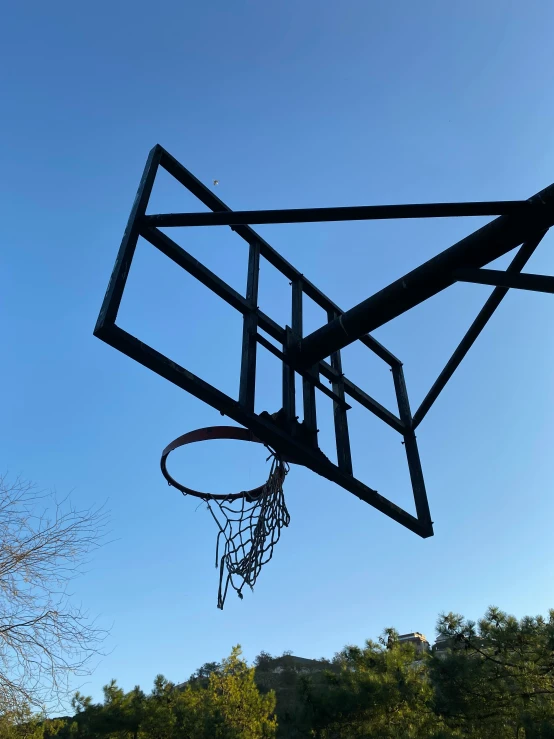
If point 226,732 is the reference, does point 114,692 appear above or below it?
above

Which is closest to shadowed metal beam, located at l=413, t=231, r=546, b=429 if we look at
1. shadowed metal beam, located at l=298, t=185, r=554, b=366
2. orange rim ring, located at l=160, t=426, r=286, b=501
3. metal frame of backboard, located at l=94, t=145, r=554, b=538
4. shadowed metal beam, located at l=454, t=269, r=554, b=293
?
metal frame of backboard, located at l=94, t=145, r=554, b=538

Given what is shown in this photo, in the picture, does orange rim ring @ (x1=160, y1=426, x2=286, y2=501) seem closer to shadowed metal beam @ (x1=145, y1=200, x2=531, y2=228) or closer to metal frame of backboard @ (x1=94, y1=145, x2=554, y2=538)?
metal frame of backboard @ (x1=94, y1=145, x2=554, y2=538)

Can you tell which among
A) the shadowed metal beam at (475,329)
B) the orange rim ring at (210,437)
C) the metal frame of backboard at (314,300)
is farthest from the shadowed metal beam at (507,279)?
the orange rim ring at (210,437)

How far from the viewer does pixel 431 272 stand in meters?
4.16

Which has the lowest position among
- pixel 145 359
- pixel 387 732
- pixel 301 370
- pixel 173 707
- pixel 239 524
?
pixel 387 732

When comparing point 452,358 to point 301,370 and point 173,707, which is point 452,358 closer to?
point 301,370

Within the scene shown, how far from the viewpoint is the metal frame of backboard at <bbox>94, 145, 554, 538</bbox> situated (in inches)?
145

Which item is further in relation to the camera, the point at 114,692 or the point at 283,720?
the point at 114,692

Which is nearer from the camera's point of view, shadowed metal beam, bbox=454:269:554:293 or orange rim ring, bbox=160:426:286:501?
shadowed metal beam, bbox=454:269:554:293

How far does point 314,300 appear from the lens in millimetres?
5461

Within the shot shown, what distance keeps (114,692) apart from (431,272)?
37.8 feet

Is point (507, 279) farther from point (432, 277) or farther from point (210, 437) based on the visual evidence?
point (210, 437)

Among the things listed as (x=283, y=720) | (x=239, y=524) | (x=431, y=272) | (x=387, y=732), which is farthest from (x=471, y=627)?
(x=431, y=272)

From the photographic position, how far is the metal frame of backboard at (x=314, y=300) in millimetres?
3680
